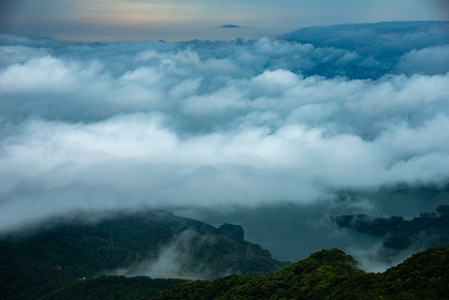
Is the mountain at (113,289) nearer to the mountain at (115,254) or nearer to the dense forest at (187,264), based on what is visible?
the dense forest at (187,264)

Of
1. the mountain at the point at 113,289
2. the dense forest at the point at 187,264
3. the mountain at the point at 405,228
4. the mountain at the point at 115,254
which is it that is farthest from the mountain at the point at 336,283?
the mountain at the point at 405,228

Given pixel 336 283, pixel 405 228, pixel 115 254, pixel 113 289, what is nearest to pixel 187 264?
pixel 115 254

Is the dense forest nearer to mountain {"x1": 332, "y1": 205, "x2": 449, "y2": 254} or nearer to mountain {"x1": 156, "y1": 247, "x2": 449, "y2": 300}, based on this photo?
mountain {"x1": 156, "y1": 247, "x2": 449, "y2": 300}

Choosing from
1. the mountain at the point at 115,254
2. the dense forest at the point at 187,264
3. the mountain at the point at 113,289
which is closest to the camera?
the dense forest at the point at 187,264

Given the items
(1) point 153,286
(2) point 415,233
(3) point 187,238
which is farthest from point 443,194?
(1) point 153,286

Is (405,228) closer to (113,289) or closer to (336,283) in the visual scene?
(113,289)

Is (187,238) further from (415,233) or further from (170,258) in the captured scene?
(415,233)
